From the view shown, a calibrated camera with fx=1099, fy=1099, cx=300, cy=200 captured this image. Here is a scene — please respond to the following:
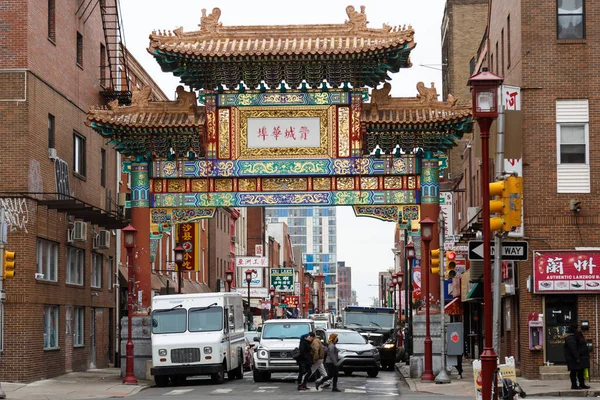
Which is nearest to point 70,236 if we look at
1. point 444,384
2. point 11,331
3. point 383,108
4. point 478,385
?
point 11,331

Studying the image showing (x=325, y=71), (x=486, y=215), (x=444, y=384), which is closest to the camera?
(x=486, y=215)

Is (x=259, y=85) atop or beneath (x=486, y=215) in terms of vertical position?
atop

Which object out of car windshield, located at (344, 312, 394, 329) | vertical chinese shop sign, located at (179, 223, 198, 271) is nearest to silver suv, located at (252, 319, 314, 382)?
car windshield, located at (344, 312, 394, 329)

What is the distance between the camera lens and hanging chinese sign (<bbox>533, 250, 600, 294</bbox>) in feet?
108

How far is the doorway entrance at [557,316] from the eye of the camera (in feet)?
109

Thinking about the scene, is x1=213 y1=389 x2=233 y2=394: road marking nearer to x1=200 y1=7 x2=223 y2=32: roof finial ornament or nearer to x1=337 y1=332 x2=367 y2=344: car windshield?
x1=337 y1=332 x2=367 y2=344: car windshield

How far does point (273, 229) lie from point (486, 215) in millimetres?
124664

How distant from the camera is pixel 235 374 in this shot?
3653 cm

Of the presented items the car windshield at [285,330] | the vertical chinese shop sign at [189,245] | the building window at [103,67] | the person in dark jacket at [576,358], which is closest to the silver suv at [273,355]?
the car windshield at [285,330]

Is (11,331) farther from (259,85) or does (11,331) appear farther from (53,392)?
(259,85)

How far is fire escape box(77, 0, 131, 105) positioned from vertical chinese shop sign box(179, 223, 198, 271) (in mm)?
12635

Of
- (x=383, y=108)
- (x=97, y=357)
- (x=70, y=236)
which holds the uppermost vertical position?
(x=383, y=108)

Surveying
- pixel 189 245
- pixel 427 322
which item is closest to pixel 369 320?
pixel 189 245

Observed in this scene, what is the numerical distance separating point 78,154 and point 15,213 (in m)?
7.79
